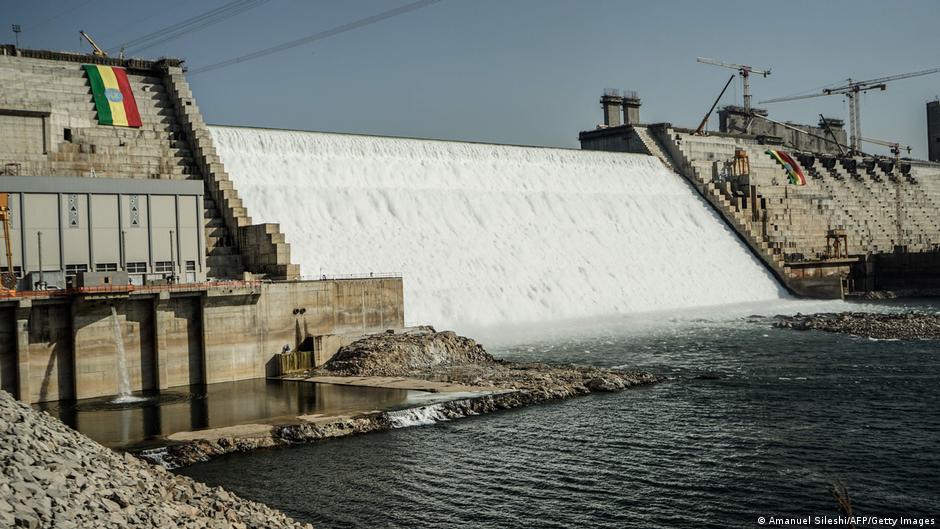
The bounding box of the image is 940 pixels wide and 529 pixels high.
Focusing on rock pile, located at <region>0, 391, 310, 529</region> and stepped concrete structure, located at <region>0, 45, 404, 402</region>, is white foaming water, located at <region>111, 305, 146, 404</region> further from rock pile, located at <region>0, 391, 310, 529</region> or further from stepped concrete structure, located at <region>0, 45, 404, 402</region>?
rock pile, located at <region>0, 391, 310, 529</region>

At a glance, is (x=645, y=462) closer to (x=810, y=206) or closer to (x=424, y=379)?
(x=424, y=379)

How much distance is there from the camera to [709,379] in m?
32.5

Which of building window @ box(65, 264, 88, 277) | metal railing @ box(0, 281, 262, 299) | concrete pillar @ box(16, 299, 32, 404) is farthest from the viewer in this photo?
building window @ box(65, 264, 88, 277)

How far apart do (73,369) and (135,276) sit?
483 cm

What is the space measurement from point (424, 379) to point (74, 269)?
498 inches

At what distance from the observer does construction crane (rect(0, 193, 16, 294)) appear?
102ft

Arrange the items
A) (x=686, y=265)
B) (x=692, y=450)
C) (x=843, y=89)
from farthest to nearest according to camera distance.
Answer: (x=843, y=89), (x=686, y=265), (x=692, y=450)

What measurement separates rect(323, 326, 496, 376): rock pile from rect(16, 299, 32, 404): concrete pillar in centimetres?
981

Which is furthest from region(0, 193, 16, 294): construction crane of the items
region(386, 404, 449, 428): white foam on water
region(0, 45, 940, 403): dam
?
region(386, 404, 449, 428): white foam on water

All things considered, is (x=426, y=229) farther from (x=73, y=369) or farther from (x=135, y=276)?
(x=73, y=369)

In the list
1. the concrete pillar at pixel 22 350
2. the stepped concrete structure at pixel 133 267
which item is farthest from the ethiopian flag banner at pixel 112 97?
the concrete pillar at pixel 22 350

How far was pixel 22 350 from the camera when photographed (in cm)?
2911

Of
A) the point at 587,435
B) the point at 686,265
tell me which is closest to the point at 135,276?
the point at 587,435

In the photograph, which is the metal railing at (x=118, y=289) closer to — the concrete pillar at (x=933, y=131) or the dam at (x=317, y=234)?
the dam at (x=317, y=234)
